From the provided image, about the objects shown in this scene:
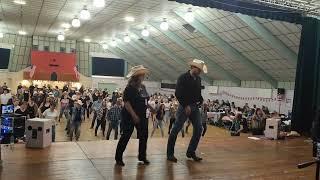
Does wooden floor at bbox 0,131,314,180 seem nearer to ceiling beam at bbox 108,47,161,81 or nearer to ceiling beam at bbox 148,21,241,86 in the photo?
ceiling beam at bbox 148,21,241,86

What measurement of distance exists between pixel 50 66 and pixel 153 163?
20619 mm

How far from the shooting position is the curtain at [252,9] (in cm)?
737

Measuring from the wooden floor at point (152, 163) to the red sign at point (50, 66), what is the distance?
1900 cm

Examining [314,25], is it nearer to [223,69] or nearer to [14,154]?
[14,154]

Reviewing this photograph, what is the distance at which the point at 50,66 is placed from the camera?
77.6 ft

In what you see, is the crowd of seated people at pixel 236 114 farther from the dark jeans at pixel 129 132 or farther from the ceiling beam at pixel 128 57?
the ceiling beam at pixel 128 57

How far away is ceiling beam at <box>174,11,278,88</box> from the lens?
14594mm

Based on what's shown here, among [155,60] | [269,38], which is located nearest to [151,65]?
[155,60]

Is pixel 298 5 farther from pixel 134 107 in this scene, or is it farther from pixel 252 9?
pixel 134 107

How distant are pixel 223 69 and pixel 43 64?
12206mm

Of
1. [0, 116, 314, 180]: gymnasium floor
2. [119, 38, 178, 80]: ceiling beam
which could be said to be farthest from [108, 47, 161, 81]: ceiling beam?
[0, 116, 314, 180]: gymnasium floor

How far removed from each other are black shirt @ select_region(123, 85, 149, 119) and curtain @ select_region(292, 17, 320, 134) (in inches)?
192

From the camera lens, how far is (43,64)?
23.5 meters

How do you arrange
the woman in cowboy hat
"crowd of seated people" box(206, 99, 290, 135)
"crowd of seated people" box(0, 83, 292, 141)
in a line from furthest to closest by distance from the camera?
1. "crowd of seated people" box(206, 99, 290, 135)
2. "crowd of seated people" box(0, 83, 292, 141)
3. the woman in cowboy hat
